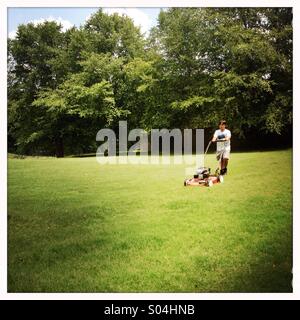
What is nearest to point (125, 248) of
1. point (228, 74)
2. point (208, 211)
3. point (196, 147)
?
point (208, 211)

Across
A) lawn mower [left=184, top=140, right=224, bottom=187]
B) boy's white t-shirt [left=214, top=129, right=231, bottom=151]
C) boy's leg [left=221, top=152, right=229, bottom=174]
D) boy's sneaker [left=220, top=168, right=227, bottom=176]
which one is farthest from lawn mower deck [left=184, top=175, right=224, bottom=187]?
boy's white t-shirt [left=214, top=129, right=231, bottom=151]

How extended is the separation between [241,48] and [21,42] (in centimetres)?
667

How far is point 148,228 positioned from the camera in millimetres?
8391

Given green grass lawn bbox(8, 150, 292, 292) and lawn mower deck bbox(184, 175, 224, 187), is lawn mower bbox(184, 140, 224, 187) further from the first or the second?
green grass lawn bbox(8, 150, 292, 292)

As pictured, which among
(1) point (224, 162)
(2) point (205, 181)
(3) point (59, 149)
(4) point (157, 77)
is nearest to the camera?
(2) point (205, 181)

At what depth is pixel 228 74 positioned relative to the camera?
11.2m

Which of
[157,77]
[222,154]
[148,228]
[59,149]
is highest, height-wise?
[157,77]

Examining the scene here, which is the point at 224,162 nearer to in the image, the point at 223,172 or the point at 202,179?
the point at 223,172

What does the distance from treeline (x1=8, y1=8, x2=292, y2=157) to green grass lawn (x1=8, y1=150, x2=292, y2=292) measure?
1.25 metres

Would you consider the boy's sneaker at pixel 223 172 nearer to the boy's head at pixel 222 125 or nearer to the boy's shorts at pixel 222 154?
the boy's shorts at pixel 222 154

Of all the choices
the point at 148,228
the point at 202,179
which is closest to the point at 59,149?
the point at 202,179

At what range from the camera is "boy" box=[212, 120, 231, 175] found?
1089cm

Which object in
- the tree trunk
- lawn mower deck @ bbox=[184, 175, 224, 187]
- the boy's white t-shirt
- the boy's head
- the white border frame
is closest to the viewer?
the white border frame

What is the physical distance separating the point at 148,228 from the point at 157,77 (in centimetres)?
528
